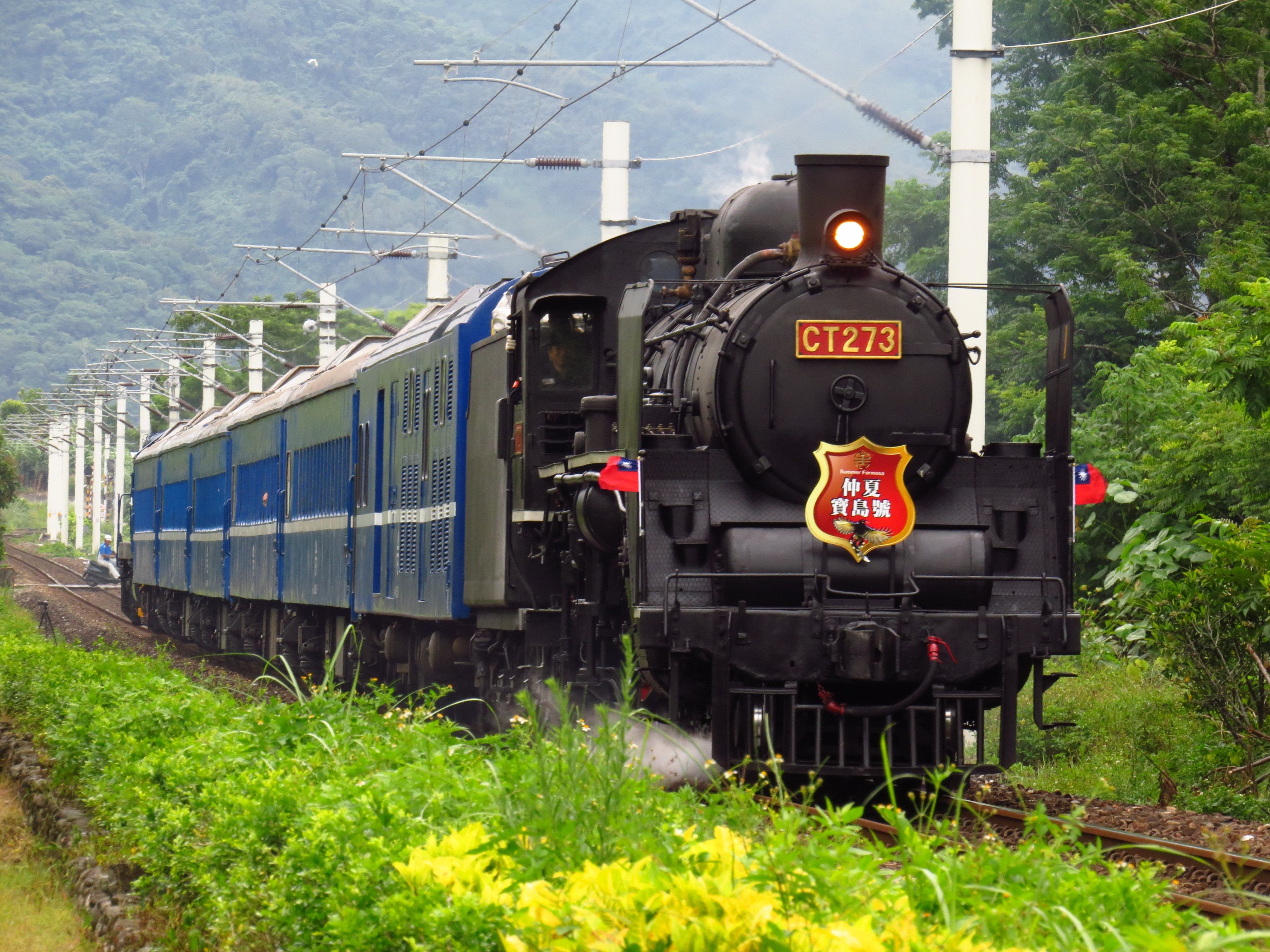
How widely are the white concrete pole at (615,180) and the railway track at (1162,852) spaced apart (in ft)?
33.3

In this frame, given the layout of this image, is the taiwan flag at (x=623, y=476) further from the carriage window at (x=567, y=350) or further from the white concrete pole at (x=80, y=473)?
the white concrete pole at (x=80, y=473)

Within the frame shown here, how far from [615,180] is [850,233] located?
379 inches

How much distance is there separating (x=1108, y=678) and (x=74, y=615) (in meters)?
26.6

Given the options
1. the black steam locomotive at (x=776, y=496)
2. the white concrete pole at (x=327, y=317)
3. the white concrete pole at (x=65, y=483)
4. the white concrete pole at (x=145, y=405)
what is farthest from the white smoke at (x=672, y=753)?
the white concrete pole at (x=65, y=483)

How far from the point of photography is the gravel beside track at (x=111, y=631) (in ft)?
52.5

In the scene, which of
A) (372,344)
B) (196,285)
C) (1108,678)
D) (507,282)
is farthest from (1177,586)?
(196,285)

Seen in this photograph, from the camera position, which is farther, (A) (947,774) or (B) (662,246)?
(B) (662,246)

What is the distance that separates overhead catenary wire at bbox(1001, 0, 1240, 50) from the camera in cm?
1242

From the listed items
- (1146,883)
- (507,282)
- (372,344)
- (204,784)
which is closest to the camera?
(1146,883)

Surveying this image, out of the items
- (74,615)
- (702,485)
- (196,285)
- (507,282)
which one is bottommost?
(74,615)

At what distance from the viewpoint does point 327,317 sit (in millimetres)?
28750

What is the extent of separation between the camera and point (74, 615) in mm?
34750

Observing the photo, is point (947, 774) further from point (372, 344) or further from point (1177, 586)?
point (372, 344)

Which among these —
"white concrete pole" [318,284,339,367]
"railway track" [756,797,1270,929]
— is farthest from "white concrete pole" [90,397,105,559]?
"railway track" [756,797,1270,929]
